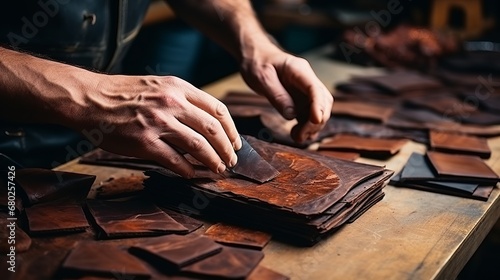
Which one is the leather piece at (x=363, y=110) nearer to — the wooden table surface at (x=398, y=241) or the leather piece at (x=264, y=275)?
the wooden table surface at (x=398, y=241)

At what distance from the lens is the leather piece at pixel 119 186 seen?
5.43 ft

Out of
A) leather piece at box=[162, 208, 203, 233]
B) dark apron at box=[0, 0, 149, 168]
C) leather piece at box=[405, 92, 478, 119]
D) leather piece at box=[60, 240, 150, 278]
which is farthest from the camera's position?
leather piece at box=[405, 92, 478, 119]

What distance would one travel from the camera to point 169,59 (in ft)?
11.7

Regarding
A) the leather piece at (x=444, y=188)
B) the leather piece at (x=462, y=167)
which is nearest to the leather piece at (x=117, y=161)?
the leather piece at (x=444, y=188)

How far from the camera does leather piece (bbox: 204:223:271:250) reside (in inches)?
55.4

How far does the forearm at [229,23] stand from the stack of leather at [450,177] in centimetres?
66

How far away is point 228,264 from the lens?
1301mm

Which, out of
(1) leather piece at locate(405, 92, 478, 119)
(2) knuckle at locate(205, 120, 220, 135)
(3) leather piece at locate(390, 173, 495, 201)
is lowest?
(1) leather piece at locate(405, 92, 478, 119)

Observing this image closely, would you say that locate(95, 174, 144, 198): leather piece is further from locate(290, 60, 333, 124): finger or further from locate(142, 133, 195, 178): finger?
locate(290, 60, 333, 124): finger

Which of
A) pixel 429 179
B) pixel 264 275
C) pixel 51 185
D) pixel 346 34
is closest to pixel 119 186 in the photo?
pixel 51 185

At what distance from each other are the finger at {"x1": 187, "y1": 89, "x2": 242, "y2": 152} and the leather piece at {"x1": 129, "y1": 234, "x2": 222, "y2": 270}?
24 centimetres

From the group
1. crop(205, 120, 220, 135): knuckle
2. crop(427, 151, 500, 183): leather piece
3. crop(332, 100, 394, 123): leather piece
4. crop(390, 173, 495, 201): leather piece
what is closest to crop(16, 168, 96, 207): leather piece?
crop(205, 120, 220, 135): knuckle

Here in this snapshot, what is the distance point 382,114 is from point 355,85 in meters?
0.45

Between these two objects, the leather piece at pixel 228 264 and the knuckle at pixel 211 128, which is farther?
the knuckle at pixel 211 128
